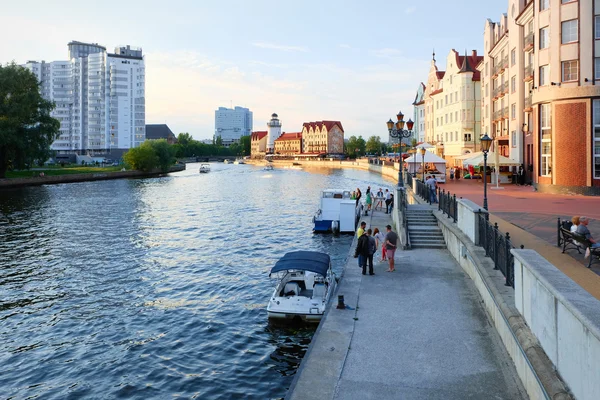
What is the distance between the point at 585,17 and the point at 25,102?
245ft

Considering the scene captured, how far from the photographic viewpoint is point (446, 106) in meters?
86.9

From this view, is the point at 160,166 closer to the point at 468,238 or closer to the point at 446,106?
the point at 446,106

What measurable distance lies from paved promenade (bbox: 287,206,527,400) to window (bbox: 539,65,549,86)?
2693cm

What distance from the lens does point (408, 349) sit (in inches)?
441

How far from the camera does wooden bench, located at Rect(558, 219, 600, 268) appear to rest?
14.6m

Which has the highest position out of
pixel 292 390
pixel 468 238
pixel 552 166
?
pixel 552 166

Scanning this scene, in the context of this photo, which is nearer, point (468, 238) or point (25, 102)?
point (468, 238)

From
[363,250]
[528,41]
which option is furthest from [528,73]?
[363,250]

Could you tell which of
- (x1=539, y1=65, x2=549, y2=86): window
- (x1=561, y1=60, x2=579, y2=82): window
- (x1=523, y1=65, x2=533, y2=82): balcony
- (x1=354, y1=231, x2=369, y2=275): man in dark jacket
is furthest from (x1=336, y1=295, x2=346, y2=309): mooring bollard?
(x1=523, y1=65, x2=533, y2=82): balcony

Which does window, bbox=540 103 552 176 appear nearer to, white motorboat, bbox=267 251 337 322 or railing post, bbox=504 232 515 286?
white motorboat, bbox=267 251 337 322

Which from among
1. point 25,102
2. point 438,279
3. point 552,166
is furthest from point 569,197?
point 25,102

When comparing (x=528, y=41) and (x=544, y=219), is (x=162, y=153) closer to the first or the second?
(x=528, y=41)

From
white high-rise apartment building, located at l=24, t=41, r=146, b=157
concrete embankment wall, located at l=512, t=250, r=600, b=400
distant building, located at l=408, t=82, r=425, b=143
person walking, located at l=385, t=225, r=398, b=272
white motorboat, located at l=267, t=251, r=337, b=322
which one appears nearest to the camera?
concrete embankment wall, located at l=512, t=250, r=600, b=400

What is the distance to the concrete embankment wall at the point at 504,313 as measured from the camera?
26.0 feet
